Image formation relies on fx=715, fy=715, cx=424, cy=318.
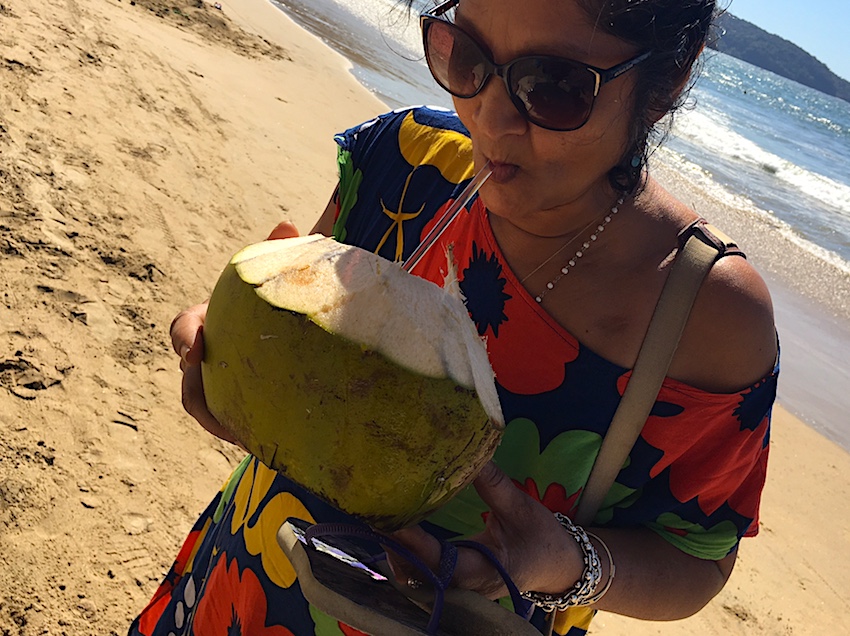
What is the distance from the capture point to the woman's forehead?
2.94 ft

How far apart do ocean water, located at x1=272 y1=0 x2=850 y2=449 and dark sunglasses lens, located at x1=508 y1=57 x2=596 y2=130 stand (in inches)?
12.4

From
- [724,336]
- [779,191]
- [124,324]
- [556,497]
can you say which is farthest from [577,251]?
[779,191]

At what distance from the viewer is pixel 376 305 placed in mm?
795

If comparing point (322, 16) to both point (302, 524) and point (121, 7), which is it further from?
point (302, 524)

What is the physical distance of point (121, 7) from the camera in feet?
22.0

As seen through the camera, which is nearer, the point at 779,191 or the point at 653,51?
the point at 653,51

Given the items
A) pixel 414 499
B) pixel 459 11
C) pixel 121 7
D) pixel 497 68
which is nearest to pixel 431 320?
pixel 414 499

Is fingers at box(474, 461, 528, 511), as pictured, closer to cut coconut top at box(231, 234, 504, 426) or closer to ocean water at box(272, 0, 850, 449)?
cut coconut top at box(231, 234, 504, 426)

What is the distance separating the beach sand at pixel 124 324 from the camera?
2.14 meters

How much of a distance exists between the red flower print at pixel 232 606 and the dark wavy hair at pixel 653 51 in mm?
834

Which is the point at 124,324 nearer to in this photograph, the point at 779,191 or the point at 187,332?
the point at 187,332

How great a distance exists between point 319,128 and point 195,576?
17.5 feet

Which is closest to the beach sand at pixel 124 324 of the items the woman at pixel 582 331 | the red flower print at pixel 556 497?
the woman at pixel 582 331

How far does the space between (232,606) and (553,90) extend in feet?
3.06
